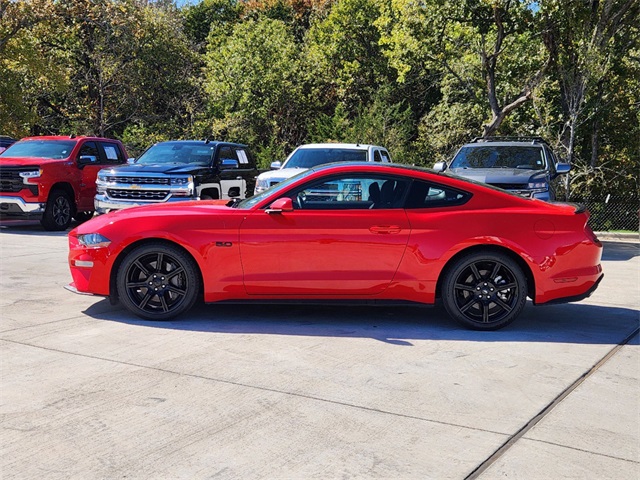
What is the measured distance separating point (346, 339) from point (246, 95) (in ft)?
97.2

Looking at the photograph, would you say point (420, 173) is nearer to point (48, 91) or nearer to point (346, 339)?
point (346, 339)

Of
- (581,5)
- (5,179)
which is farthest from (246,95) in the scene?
(5,179)

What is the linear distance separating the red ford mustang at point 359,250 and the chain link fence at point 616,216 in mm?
12628

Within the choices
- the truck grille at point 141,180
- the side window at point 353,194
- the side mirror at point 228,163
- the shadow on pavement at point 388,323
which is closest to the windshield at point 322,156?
the side mirror at point 228,163

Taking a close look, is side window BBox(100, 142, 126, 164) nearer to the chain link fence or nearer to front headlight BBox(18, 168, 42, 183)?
front headlight BBox(18, 168, 42, 183)

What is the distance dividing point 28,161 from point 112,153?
2.51 metres

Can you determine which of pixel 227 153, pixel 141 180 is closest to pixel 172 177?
pixel 141 180

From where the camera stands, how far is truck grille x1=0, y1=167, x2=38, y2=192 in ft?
49.3

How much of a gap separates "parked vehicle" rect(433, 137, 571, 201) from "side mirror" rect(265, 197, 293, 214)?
6.41 metres

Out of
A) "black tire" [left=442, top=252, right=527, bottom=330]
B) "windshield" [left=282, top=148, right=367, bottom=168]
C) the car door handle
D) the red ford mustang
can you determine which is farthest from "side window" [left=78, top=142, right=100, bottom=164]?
"black tire" [left=442, top=252, right=527, bottom=330]

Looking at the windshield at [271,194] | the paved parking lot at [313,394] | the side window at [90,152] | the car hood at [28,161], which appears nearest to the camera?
the paved parking lot at [313,394]

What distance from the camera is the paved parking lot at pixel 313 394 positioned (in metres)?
3.93

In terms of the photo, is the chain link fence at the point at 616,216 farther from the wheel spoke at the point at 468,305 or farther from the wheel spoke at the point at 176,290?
the wheel spoke at the point at 176,290

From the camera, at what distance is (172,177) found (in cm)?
1366
